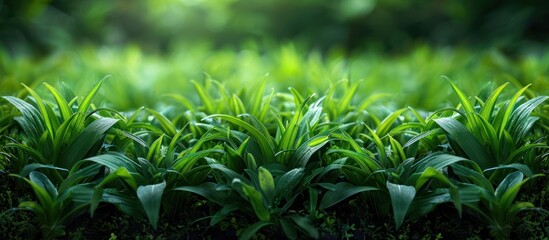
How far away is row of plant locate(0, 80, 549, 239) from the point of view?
1.77m

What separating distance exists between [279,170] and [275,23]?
4986 mm

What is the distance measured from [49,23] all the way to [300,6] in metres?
2.80

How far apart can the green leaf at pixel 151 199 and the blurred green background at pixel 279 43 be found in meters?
0.91

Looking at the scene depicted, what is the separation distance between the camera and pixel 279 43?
6566mm

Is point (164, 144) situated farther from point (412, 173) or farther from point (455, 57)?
point (455, 57)

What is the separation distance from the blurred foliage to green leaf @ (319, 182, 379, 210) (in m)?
3.76

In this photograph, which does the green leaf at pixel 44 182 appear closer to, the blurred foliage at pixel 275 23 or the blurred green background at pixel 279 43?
the blurred green background at pixel 279 43

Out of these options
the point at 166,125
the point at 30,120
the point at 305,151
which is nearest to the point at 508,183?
the point at 305,151

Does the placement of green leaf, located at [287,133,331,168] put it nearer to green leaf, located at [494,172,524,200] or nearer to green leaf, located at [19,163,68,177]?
green leaf, located at [494,172,524,200]

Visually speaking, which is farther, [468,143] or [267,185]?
[468,143]

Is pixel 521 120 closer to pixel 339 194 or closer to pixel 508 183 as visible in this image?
pixel 508 183

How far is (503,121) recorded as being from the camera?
196 centimetres

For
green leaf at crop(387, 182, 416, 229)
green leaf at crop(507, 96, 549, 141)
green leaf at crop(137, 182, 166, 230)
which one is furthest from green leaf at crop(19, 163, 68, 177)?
green leaf at crop(507, 96, 549, 141)

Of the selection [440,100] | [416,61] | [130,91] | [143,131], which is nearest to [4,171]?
[143,131]
